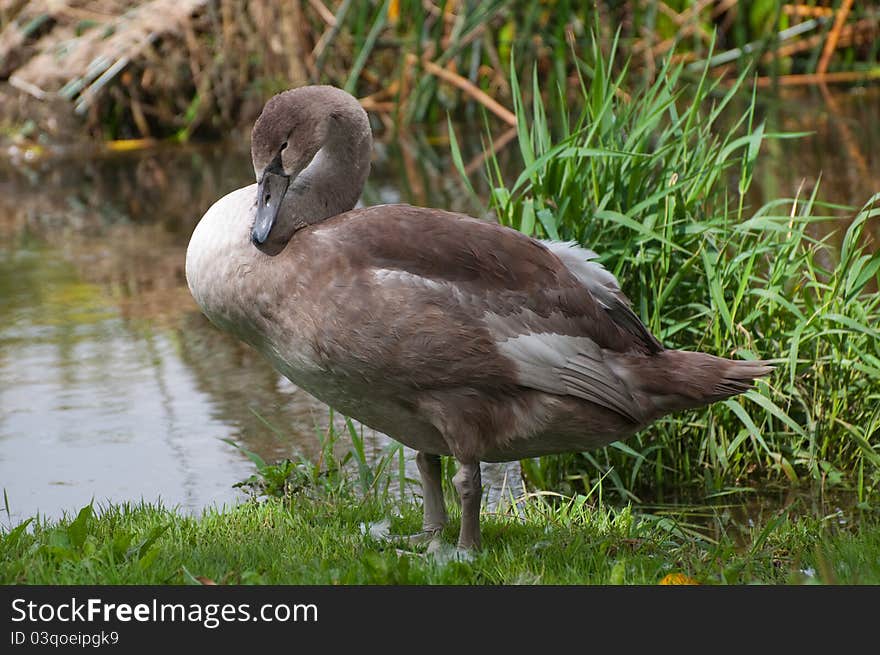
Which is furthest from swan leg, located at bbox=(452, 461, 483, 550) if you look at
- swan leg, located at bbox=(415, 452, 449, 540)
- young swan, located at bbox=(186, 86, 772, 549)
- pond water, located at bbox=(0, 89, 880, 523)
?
pond water, located at bbox=(0, 89, 880, 523)

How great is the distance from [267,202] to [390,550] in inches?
45.8

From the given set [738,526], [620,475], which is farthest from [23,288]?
[738,526]

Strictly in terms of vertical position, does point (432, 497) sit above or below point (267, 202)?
below

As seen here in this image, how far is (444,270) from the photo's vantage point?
413 centimetres

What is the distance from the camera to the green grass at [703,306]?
5.43 m

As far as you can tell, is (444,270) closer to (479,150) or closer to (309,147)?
(309,147)

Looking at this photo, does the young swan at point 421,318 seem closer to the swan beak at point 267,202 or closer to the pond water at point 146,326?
the swan beak at point 267,202

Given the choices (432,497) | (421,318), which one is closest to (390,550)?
(432,497)

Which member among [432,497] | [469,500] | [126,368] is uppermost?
[469,500]

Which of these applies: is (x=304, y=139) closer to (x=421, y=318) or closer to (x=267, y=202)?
(x=267, y=202)

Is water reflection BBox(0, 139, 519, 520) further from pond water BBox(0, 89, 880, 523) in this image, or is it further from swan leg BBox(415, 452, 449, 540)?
swan leg BBox(415, 452, 449, 540)

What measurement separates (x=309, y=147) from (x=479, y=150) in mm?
9111

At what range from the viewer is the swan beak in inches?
162

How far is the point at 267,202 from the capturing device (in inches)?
165
